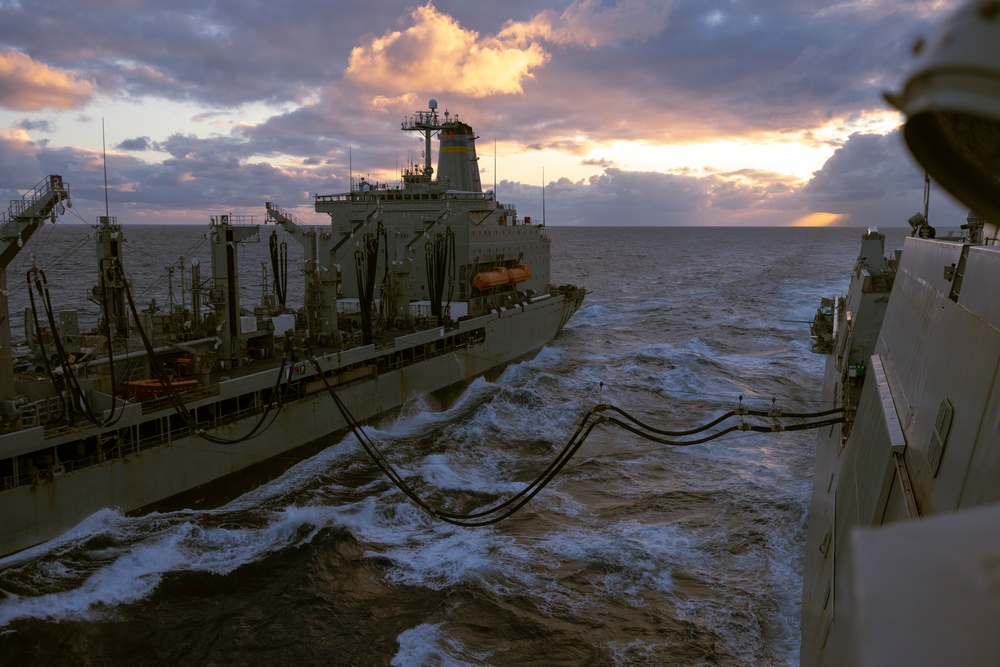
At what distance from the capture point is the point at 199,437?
56.6ft

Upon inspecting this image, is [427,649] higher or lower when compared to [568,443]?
lower

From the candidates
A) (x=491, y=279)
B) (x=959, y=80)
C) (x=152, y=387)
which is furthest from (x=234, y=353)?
(x=959, y=80)

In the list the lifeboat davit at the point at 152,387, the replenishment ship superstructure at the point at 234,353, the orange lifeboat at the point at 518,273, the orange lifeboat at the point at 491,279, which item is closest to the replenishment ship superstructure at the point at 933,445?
the replenishment ship superstructure at the point at 234,353

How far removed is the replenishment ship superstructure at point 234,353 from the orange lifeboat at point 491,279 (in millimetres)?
126

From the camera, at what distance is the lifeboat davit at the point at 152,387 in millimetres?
17047

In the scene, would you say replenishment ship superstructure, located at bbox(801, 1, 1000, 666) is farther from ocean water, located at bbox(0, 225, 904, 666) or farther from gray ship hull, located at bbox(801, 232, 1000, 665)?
ocean water, located at bbox(0, 225, 904, 666)

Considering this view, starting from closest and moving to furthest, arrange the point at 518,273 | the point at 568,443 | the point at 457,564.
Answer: the point at 568,443
the point at 457,564
the point at 518,273

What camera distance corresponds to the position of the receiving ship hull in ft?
47.2

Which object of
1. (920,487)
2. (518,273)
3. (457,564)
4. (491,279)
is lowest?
(457,564)

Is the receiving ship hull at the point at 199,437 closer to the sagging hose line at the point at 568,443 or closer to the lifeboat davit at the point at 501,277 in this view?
the lifeboat davit at the point at 501,277

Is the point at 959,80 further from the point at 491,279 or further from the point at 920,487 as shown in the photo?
the point at 491,279

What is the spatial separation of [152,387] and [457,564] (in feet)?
29.7

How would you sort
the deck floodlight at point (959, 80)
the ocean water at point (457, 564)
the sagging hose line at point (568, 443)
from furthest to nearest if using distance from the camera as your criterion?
the ocean water at point (457, 564)
the sagging hose line at point (568, 443)
the deck floodlight at point (959, 80)

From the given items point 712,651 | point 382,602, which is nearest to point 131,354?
point 382,602
